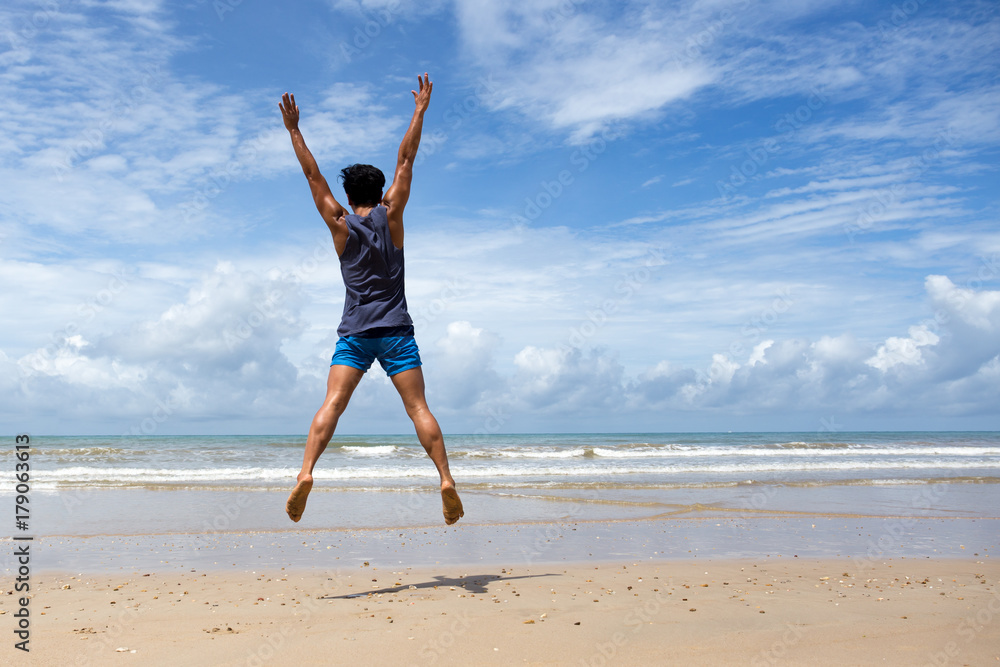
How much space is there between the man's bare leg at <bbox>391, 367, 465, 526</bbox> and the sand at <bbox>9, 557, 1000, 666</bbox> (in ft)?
2.49

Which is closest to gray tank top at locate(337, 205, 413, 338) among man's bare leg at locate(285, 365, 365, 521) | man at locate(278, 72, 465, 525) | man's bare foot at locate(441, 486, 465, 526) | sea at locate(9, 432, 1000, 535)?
man at locate(278, 72, 465, 525)

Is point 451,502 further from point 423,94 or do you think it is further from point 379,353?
point 423,94

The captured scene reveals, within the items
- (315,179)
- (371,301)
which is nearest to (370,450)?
(371,301)

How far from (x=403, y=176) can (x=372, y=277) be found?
25.1 inches

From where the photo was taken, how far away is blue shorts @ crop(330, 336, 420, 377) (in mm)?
4090

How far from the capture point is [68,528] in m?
8.45

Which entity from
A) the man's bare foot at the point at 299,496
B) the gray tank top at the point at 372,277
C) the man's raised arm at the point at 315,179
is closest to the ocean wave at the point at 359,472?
the man's bare foot at the point at 299,496

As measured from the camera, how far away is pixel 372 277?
4043 mm

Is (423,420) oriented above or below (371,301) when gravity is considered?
below

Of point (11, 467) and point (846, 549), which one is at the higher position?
point (11, 467)

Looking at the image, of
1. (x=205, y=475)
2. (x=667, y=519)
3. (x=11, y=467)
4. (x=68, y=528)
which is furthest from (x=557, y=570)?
(x=11, y=467)

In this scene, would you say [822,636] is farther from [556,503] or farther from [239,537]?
[556,503]

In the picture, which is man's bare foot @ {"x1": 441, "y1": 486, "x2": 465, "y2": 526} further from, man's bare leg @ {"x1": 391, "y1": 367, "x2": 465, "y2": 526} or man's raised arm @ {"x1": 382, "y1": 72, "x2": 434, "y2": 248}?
man's raised arm @ {"x1": 382, "y1": 72, "x2": 434, "y2": 248}

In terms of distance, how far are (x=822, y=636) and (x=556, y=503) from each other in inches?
287
